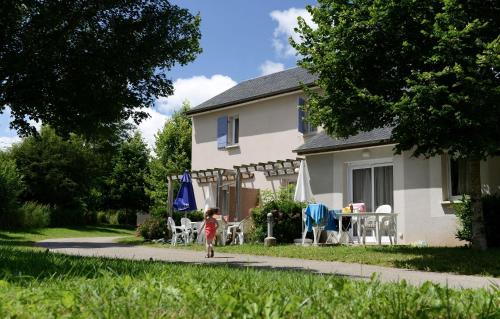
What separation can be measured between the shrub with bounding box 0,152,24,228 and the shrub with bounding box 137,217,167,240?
27.3 ft

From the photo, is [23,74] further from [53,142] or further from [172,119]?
[172,119]

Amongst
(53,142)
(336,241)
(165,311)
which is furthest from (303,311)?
(53,142)

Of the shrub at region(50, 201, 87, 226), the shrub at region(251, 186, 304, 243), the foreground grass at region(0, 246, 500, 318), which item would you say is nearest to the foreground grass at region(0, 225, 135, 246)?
the shrub at region(50, 201, 87, 226)

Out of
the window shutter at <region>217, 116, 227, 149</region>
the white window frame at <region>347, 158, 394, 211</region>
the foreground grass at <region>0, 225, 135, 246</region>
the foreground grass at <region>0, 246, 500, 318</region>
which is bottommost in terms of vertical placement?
the foreground grass at <region>0, 225, 135, 246</region>

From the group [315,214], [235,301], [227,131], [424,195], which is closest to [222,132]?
[227,131]

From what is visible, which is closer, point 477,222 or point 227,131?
point 477,222

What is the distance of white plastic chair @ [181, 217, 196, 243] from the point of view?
63.0 feet

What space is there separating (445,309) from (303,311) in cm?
98

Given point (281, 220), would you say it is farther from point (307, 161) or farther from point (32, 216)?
point (32, 216)

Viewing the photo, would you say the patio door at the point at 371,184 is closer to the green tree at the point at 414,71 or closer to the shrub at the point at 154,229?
the green tree at the point at 414,71

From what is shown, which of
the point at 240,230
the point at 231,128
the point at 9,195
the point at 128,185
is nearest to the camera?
the point at 240,230

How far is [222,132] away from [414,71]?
1508cm

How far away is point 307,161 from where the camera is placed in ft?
65.1

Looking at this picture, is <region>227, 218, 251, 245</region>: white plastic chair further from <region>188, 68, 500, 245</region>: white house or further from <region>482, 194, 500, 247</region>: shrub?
<region>482, 194, 500, 247</region>: shrub
